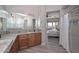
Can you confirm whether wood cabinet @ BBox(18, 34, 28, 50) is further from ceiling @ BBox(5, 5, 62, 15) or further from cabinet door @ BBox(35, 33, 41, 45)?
ceiling @ BBox(5, 5, 62, 15)

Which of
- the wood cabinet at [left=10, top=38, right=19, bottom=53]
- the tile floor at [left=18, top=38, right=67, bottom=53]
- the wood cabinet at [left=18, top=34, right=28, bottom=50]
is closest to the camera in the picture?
the wood cabinet at [left=10, top=38, right=19, bottom=53]

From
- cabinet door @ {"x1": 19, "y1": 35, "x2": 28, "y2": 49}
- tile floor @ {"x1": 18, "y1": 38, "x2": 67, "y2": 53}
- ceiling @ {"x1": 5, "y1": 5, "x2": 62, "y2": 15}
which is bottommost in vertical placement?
tile floor @ {"x1": 18, "y1": 38, "x2": 67, "y2": 53}

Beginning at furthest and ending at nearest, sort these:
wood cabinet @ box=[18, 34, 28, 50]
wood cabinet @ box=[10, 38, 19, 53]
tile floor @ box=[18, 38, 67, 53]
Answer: wood cabinet @ box=[18, 34, 28, 50], tile floor @ box=[18, 38, 67, 53], wood cabinet @ box=[10, 38, 19, 53]

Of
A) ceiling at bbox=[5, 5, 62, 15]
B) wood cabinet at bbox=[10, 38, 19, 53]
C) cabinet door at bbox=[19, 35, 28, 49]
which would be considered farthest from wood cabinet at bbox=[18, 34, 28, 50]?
ceiling at bbox=[5, 5, 62, 15]

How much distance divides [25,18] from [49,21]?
0.43 metres

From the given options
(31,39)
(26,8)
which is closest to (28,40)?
(31,39)

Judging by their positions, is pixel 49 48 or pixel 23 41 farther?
pixel 23 41

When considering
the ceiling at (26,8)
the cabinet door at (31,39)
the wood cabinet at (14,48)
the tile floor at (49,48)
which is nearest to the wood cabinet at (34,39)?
the cabinet door at (31,39)

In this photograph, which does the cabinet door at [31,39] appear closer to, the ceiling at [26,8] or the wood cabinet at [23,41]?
the wood cabinet at [23,41]

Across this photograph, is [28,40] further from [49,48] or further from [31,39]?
[49,48]

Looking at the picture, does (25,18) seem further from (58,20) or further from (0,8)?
(58,20)
